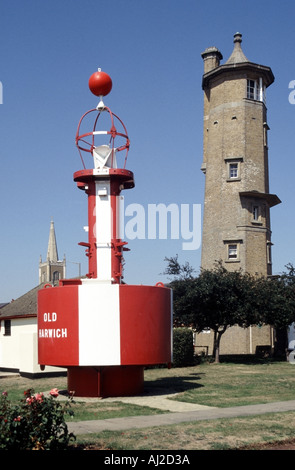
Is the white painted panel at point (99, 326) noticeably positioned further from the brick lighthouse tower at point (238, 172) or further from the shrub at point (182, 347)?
the brick lighthouse tower at point (238, 172)

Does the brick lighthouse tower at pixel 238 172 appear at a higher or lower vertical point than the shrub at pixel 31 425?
higher

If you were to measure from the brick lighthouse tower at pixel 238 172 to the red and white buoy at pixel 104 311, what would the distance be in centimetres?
2535

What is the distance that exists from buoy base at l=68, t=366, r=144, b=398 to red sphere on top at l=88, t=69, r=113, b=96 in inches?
383

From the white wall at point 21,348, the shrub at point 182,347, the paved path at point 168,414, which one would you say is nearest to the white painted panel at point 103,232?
the paved path at point 168,414

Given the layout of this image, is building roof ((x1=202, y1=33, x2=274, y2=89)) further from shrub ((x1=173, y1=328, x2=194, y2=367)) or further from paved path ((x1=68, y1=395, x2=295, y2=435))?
paved path ((x1=68, y1=395, x2=295, y2=435))

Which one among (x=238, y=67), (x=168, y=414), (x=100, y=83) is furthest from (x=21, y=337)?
(x=238, y=67)

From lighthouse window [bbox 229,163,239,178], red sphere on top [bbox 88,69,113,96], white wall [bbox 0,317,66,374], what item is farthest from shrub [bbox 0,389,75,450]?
lighthouse window [bbox 229,163,239,178]

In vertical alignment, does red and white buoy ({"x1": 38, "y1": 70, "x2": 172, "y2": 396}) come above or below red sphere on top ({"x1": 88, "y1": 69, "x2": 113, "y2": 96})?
below

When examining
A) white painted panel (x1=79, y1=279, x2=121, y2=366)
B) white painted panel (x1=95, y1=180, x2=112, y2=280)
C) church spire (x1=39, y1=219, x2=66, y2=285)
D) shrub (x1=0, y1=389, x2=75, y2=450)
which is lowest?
shrub (x1=0, y1=389, x2=75, y2=450)

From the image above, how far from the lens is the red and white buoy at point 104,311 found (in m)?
19.2

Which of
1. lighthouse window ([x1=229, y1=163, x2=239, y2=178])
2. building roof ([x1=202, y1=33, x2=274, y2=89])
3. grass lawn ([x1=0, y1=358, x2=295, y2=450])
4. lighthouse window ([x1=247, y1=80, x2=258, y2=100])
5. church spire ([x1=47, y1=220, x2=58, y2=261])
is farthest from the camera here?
church spire ([x1=47, y1=220, x2=58, y2=261])

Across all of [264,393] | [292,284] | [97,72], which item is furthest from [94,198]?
[292,284]

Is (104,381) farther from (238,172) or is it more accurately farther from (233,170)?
(233,170)

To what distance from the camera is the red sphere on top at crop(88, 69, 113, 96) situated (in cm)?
2156
